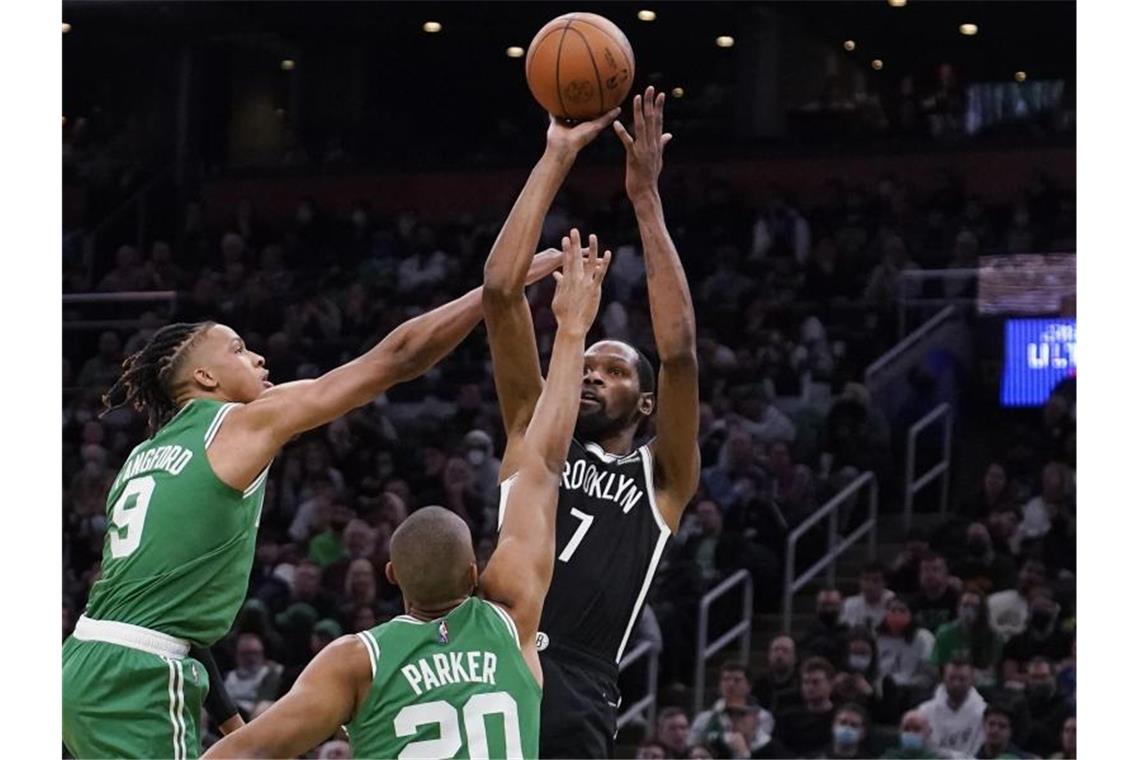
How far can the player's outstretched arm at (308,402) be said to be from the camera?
5.35 m

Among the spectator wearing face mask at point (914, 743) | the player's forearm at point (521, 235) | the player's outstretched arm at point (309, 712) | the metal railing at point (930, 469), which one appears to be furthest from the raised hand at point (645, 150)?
the metal railing at point (930, 469)

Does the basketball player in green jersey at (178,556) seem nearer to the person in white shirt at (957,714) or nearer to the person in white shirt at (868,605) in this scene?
the person in white shirt at (957,714)

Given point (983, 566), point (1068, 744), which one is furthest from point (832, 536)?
point (1068, 744)

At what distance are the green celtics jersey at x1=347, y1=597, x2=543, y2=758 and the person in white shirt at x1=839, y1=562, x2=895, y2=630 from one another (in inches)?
349

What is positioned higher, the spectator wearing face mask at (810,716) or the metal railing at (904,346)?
the metal railing at (904,346)

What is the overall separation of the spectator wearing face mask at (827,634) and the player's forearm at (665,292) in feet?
22.8

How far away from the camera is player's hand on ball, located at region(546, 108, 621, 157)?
5531mm

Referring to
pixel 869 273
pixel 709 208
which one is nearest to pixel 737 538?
pixel 869 273

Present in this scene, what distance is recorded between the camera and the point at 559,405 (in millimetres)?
4988

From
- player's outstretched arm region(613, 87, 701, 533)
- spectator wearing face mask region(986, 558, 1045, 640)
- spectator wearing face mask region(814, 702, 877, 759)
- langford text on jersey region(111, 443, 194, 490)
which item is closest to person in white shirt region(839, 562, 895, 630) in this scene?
spectator wearing face mask region(986, 558, 1045, 640)

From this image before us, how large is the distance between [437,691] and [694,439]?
1814 millimetres

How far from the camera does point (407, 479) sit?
15523 mm

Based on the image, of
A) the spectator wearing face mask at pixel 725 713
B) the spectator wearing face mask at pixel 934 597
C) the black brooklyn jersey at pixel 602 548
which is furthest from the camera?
the spectator wearing face mask at pixel 934 597

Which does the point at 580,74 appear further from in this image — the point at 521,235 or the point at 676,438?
the point at 676,438
